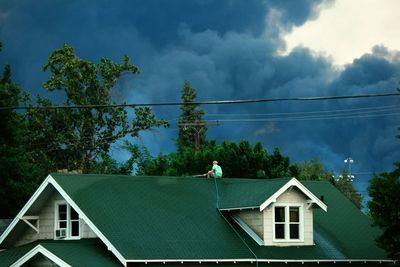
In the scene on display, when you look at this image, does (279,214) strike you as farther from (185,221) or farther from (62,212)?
(62,212)

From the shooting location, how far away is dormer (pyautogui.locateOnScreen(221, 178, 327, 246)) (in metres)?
39.4

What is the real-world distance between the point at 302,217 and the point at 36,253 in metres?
12.1

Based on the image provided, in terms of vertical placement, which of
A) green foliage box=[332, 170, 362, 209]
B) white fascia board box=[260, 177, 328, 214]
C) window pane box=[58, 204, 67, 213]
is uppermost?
green foliage box=[332, 170, 362, 209]

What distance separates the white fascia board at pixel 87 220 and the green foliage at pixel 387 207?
36.0 ft

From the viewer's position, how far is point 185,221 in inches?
1542

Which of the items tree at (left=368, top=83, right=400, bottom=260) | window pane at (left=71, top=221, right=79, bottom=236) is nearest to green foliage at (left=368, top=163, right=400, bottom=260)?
tree at (left=368, top=83, right=400, bottom=260)

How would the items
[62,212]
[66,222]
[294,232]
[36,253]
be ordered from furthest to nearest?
[294,232]
[62,212]
[66,222]
[36,253]

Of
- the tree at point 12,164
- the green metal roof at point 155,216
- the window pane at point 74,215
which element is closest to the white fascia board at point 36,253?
the green metal roof at point 155,216

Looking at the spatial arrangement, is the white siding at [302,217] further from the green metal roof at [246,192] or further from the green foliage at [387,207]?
the green foliage at [387,207]

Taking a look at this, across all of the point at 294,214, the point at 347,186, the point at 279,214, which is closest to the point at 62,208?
the point at 279,214

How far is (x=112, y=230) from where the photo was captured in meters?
36.2

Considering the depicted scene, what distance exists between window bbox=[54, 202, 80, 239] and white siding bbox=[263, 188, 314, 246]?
27.2ft

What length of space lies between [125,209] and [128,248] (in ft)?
11.6

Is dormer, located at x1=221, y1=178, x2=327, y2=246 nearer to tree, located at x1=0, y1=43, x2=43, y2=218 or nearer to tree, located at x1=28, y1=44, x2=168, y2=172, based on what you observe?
tree, located at x1=0, y1=43, x2=43, y2=218
